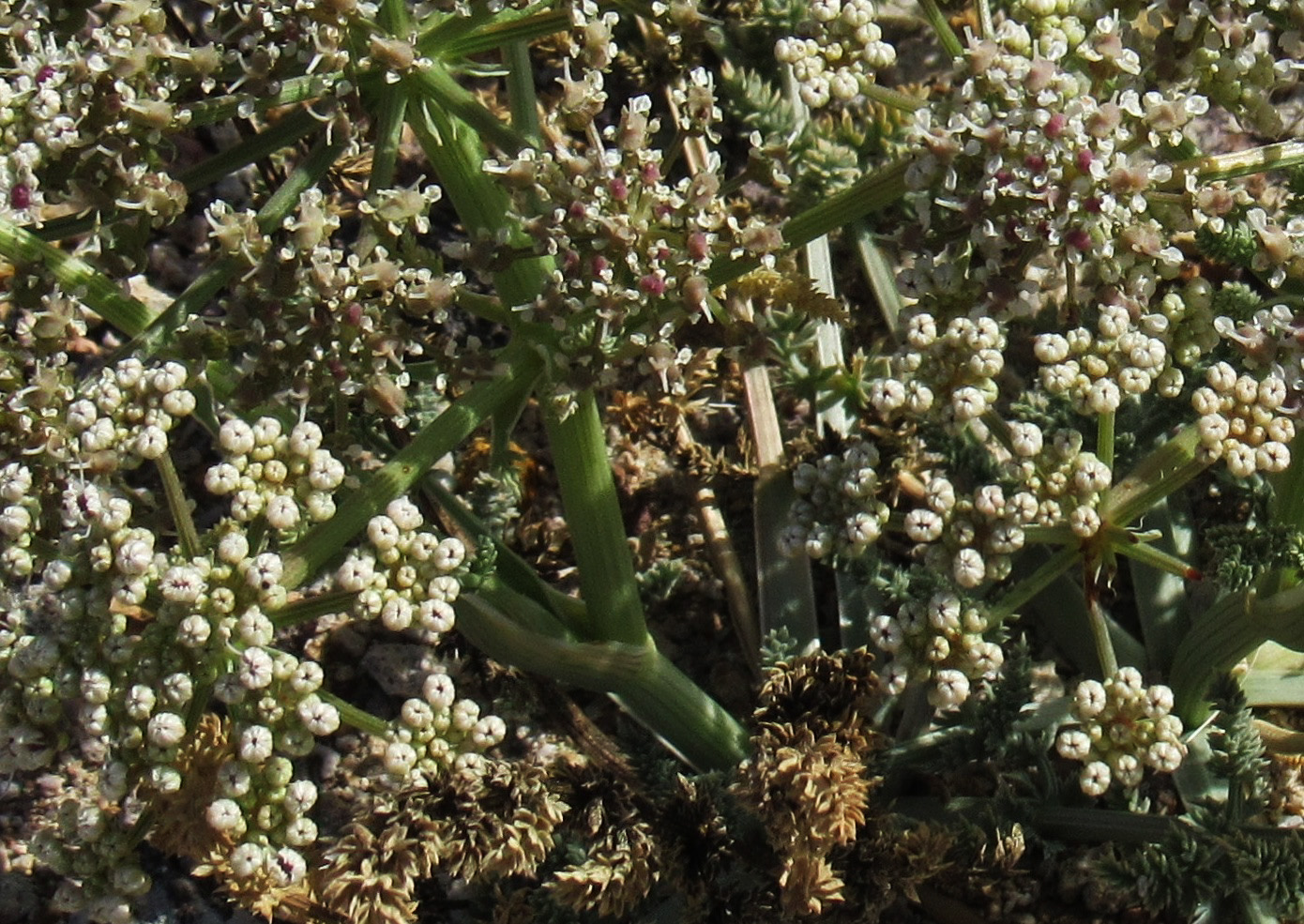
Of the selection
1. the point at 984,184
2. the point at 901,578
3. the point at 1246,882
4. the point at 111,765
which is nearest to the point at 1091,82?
the point at 984,184

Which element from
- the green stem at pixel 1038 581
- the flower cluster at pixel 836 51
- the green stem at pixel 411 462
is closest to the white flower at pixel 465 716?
the green stem at pixel 411 462

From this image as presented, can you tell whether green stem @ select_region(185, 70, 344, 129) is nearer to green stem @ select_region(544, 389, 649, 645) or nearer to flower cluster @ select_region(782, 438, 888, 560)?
green stem @ select_region(544, 389, 649, 645)

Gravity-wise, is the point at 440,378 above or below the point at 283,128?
below

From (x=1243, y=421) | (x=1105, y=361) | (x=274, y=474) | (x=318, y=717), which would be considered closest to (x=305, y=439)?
(x=274, y=474)

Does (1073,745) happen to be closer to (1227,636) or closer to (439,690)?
(1227,636)

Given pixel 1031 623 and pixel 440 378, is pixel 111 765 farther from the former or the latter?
pixel 1031 623

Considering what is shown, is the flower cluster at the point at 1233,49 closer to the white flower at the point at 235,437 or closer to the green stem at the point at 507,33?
the green stem at the point at 507,33
